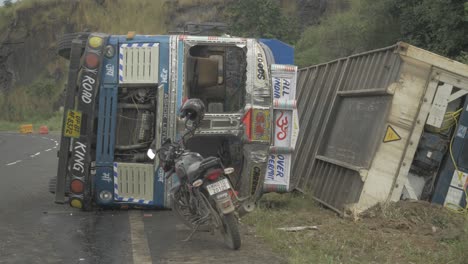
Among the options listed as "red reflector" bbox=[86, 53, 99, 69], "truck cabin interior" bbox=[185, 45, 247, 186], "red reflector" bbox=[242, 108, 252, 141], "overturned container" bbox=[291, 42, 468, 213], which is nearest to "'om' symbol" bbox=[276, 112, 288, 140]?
"red reflector" bbox=[242, 108, 252, 141]

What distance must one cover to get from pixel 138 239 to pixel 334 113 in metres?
3.85

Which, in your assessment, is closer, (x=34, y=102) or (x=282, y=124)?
(x=282, y=124)

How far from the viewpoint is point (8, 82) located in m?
59.1

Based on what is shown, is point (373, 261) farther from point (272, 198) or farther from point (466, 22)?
point (466, 22)

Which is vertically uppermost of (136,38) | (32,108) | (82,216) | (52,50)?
(136,38)

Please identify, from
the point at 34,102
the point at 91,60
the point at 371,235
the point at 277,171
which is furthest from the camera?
the point at 34,102

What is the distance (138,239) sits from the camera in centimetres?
658

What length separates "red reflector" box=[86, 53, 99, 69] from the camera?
24.7 feet

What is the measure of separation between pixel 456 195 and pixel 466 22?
1310cm

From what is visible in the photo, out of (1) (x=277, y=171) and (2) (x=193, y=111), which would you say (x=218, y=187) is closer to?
(2) (x=193, y=111)

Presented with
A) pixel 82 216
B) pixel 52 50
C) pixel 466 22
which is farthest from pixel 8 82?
pixel 82 216

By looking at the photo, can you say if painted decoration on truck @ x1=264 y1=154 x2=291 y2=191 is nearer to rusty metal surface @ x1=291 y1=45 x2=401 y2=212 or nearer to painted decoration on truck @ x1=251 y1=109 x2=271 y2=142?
painted decoration on truck @ x1=251 y1=109 x2=271 y2=142

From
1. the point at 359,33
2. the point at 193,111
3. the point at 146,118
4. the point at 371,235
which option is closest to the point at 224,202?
the point at 193,111

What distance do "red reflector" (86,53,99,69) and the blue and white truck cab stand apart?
0.01 m
